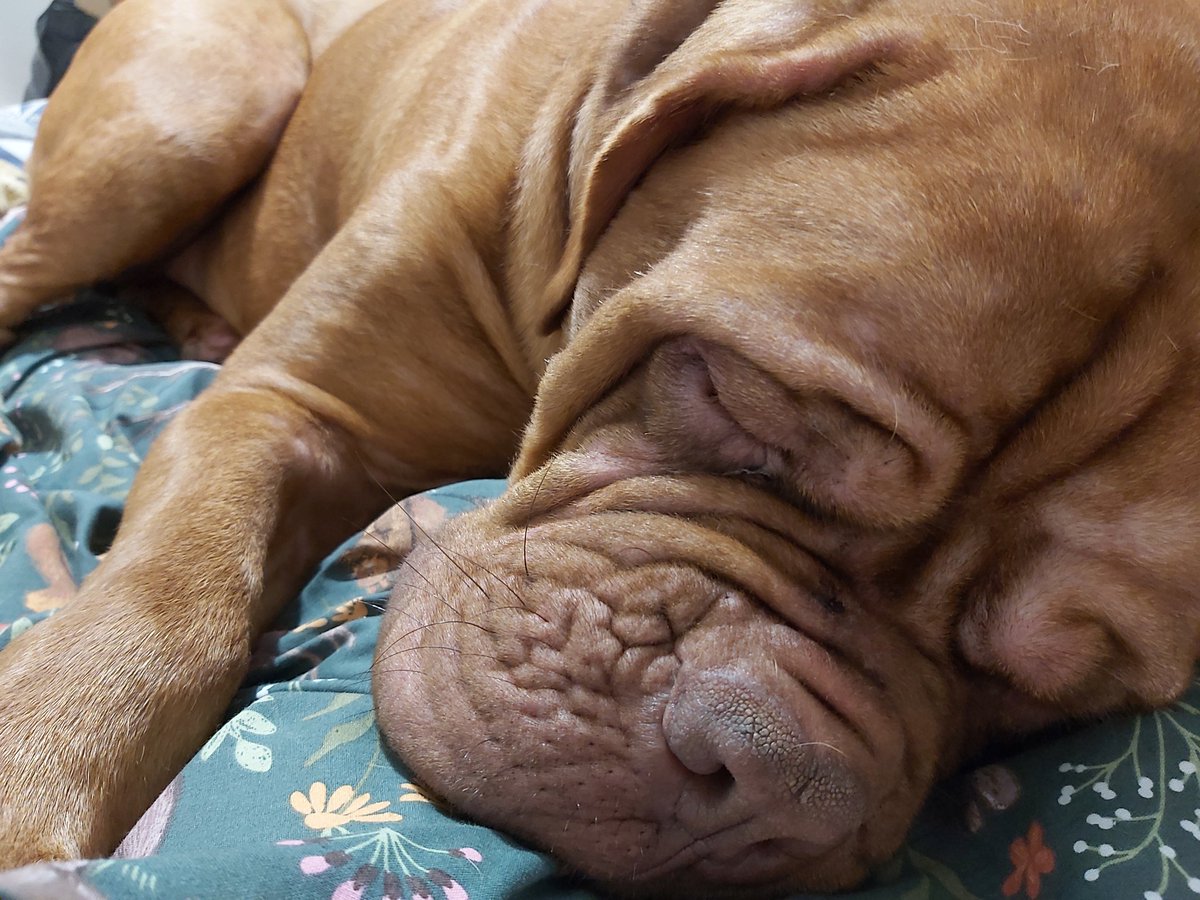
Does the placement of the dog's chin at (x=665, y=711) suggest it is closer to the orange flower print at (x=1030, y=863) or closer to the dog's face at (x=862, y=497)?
the dog's face at (x=862, y=497)

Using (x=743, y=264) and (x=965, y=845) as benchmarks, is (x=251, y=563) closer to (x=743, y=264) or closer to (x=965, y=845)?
(x=743, y=264)

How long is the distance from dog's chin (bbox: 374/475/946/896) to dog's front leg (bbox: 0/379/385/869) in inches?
12.8

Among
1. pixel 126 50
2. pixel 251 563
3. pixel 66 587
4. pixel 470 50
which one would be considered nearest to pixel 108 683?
pixel 251 563

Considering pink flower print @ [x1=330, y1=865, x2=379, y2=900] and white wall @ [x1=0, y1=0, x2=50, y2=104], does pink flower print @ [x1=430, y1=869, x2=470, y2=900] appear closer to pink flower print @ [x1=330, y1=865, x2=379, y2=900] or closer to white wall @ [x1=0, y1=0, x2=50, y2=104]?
pink flower print @ [x1=330, y1=865, x2=379, y2=900]

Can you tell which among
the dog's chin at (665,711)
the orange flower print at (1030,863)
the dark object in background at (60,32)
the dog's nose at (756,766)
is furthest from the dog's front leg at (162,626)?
the dark object in background at (60,32)

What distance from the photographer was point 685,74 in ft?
4.53

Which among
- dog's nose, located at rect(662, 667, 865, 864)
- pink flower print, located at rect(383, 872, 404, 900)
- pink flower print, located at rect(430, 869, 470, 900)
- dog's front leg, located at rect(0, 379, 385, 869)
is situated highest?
dog's nose, located at rect(662, 667, 865, 864)

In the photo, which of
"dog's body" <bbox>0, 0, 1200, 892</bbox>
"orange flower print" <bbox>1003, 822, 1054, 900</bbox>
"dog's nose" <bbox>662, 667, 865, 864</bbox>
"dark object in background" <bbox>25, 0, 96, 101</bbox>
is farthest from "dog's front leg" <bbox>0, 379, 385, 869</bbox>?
"dark object in background" <bbox>25, 0, 96, 101</bbox>

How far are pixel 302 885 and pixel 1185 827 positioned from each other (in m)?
0.94

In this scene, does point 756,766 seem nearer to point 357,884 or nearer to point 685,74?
point 357,884

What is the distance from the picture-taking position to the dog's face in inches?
43.7

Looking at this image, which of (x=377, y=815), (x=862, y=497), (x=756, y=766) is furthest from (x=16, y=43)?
(x=756, y=766)

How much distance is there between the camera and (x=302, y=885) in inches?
38.2

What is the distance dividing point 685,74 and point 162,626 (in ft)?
3.60
